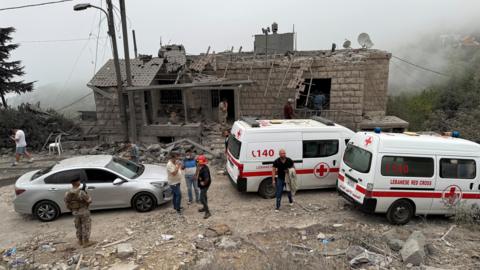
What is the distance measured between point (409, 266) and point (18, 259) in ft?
25.4

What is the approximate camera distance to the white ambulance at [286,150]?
29.6 ft

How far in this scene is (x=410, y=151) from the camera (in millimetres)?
7578

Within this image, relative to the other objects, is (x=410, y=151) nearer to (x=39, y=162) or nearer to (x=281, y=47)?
(x=281, y=47)

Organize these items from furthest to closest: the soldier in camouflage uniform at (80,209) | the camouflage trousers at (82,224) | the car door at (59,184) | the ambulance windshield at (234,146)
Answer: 1. the ambulance windshield at (234,146)
2. the car door at (59,184)
3. the camouflage trousers at (82,224)
4. the soldier in camouflage uniform at (80,209)

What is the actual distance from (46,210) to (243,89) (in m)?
10.8

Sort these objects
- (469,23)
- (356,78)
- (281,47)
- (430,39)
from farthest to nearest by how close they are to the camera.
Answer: (469,23)
(430,39)
(281,47)
(356,78)

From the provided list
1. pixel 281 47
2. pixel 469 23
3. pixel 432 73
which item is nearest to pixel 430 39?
pixel 469 23

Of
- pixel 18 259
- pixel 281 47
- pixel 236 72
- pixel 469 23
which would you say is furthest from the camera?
pixel 469 23

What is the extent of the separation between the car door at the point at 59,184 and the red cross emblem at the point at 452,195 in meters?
9.15

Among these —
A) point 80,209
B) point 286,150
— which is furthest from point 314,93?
point 80,209

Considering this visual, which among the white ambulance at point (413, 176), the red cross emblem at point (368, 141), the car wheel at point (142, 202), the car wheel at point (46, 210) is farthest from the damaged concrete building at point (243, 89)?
the white ambulance at point (413, 176)

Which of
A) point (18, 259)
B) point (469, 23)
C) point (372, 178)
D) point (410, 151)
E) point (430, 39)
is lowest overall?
point (18, 259)

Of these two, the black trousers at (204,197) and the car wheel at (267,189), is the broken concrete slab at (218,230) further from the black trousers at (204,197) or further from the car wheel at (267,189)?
the car wheel at (267,189)

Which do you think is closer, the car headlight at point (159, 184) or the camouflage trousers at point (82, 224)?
the camouflage trousers at point (82, 224)
